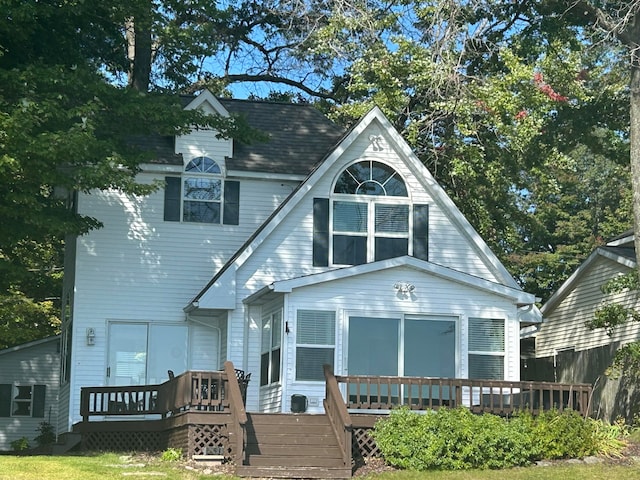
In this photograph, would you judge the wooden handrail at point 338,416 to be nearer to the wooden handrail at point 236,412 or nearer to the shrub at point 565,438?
the wooden handrail at point 236,412

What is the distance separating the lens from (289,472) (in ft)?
53.3

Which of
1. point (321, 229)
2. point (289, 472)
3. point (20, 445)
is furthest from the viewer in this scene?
point (20, 445)

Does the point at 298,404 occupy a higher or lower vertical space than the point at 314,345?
lower

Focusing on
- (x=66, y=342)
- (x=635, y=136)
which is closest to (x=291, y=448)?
(x=635, y=136)

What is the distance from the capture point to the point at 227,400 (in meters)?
18.0

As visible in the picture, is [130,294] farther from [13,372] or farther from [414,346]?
[13,372]

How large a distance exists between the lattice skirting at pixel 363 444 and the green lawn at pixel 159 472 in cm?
143

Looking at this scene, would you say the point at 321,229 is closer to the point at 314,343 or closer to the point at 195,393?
the point at 314,343

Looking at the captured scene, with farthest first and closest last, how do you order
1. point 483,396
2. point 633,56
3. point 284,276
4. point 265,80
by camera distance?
point 265,80, point 284,276, point 633,56, point 483,396

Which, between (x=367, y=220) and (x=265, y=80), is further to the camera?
(x=265, y=80)

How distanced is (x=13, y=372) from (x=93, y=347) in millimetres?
10126

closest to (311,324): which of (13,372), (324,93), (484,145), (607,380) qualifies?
(607,380)

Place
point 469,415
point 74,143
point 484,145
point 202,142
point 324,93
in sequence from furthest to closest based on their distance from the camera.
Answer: point 324,93, point 484,145, point 202,142, point 74,143, point 469,415

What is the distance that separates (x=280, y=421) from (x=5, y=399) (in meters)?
17.3
